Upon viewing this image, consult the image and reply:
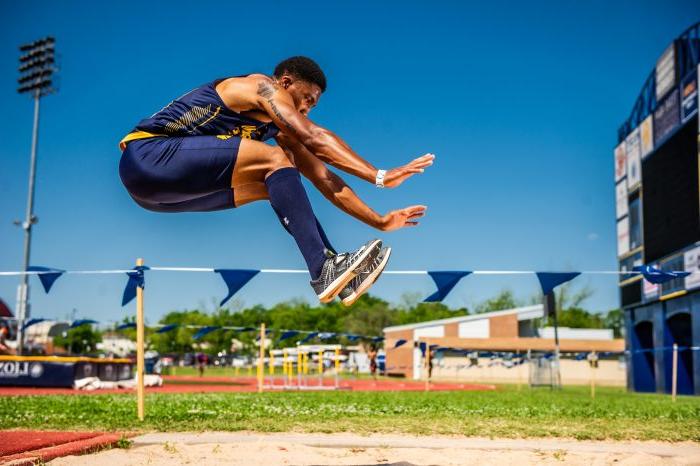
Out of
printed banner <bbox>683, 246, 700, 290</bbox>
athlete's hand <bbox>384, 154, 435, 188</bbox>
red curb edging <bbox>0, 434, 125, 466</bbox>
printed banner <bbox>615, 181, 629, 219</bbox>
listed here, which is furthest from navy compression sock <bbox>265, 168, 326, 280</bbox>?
printed banner <bbox>615, 181, 629, 219</bbox>

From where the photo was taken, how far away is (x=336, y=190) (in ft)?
12.2

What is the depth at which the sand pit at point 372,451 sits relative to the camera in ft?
15.4

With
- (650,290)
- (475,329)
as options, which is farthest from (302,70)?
(475,329)

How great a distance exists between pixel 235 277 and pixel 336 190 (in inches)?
221

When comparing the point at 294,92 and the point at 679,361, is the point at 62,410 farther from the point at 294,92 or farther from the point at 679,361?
the point at 679,361

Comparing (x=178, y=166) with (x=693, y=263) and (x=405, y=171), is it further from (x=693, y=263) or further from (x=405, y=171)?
(x=693, y=263)

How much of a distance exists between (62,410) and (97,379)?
10557mm

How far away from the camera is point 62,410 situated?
345 inches

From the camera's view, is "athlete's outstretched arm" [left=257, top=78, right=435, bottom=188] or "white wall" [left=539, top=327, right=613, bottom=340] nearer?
"athlete's outstretched arm" [left=257, top=78, right=435, bottom=188]

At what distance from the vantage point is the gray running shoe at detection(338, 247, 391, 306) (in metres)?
3.45

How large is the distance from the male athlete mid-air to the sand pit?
6.07 ft

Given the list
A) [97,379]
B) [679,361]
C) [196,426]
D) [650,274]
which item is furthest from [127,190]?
[679,361]

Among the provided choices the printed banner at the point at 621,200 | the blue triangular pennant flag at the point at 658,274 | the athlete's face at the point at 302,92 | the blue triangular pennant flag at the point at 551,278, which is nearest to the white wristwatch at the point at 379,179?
the athlete's face at the point at 302,92

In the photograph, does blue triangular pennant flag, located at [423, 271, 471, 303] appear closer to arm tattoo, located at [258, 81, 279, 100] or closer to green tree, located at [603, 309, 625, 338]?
A: arm tattoo, located at [258, 81, 279, 100]
